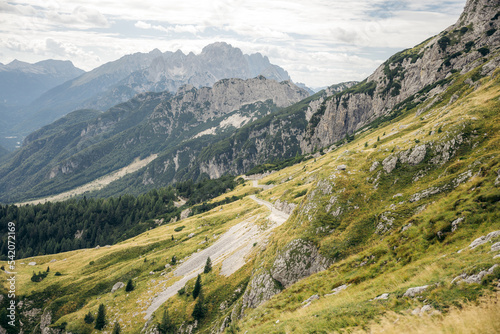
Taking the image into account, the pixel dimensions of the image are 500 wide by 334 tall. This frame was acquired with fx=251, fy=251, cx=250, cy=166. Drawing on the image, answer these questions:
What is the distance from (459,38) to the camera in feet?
482

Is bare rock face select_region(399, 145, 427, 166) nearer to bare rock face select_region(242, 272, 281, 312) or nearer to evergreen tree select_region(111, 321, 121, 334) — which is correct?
bare rock face select_region(242, 272, 281, 312)

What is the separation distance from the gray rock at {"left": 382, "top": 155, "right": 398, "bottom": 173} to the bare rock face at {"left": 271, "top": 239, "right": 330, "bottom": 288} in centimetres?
1870

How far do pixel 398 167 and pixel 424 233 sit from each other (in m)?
19.7

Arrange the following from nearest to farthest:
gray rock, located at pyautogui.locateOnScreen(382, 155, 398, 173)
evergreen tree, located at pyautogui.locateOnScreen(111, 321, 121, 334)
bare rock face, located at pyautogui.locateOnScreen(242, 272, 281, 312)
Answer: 1. bare rock face, located at pyautogui.locateOnScreen(242, 272, 281, 312)
2. gray rock, located at pyautogui.locateOnScreen(382, 155, 398, 173)
3. evergreen tree, located at pyautogui.locateOnScreen(111, 321, 121, 334)

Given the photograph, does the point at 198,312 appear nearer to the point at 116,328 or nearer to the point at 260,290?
the point at 260,290

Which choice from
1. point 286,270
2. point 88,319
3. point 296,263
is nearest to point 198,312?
point 286,270

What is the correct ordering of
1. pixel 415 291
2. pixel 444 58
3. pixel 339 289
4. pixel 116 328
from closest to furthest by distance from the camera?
pixel 415 291
pixel 339 289
pixel 116 328
pixel 444 58

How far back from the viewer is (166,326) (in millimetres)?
48781

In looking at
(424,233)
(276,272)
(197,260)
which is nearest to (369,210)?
(424,233)

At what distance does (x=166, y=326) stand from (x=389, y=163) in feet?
169

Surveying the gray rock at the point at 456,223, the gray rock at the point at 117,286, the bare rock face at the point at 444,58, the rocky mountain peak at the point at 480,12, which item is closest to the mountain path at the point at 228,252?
the gray rock at the point at 117,286

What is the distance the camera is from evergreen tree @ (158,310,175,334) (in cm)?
4841

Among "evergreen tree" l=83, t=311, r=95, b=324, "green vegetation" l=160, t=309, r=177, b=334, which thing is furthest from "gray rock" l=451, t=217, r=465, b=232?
"evergreen tree" l=83, t=311, r=95, b=324

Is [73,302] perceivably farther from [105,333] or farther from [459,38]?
[459,38]
